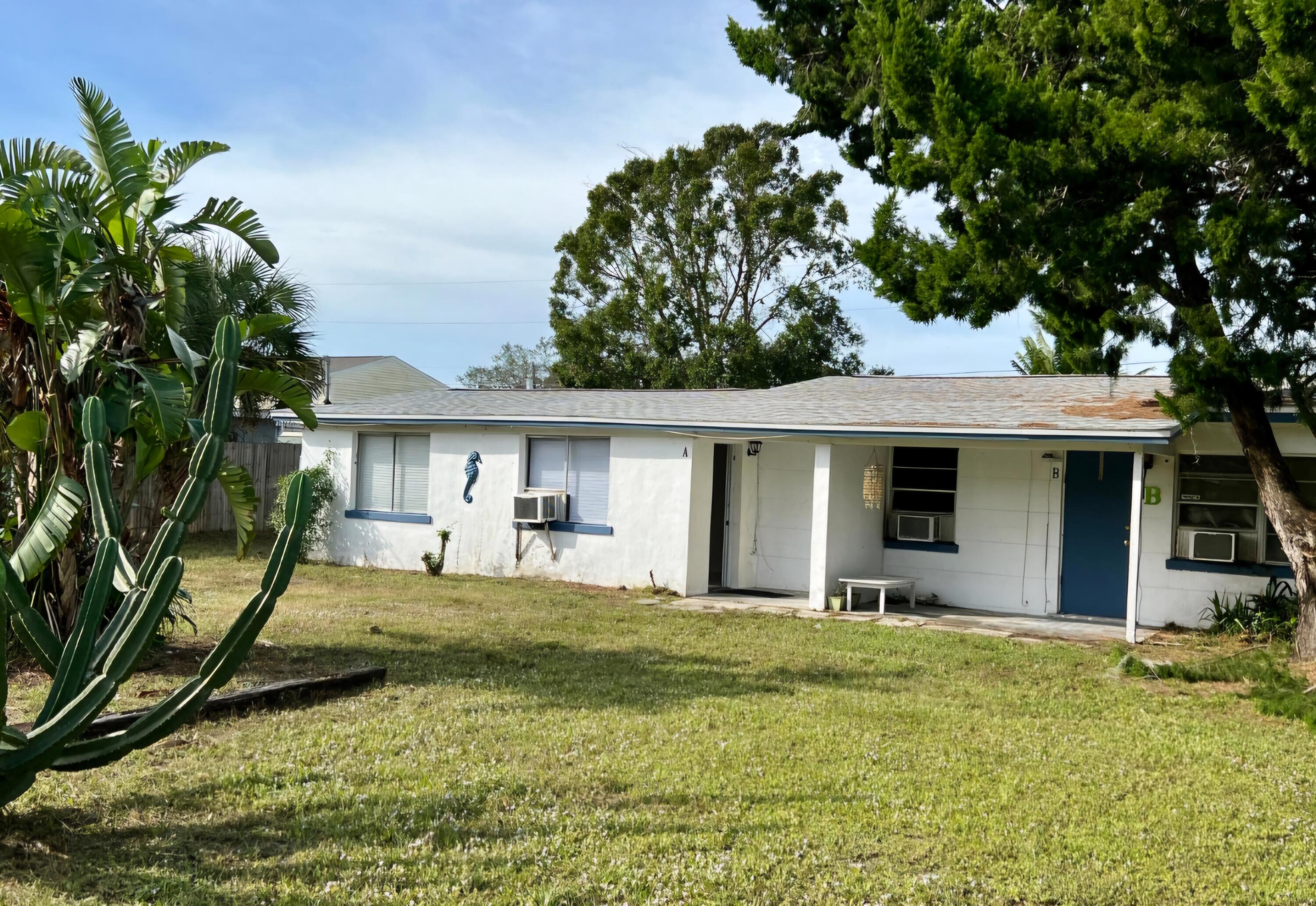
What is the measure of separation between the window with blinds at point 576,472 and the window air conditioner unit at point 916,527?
173 inches

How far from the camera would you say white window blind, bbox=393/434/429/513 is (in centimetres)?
1794

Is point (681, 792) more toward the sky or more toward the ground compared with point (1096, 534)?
more toward the ground

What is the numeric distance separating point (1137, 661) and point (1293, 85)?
540 cm

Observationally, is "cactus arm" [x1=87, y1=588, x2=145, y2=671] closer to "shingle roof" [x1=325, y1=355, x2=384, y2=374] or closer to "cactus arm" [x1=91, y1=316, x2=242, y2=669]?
"cactus arm" [x1=91, y1=316, x2=242, y2=669]

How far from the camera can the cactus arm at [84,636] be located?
4609 millimetres

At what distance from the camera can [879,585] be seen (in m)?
13.7

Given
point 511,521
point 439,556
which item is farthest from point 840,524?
point 439,556

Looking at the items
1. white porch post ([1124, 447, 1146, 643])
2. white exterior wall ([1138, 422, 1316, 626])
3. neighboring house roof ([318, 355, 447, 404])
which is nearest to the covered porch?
white exterior wall ([1138, 422, 1316, 626])

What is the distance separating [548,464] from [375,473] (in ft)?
12.1

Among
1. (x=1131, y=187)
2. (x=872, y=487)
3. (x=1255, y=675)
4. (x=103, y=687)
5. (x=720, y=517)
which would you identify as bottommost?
(x=1255, y=675)

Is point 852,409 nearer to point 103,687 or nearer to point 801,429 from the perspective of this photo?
point 801,429

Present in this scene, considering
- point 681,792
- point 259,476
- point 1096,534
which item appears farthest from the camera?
point 259,476

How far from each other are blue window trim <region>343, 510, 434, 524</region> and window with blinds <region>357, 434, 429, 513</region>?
0.08 m

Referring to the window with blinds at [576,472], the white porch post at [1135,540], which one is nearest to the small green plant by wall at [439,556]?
the window with blinds at [576,472]
